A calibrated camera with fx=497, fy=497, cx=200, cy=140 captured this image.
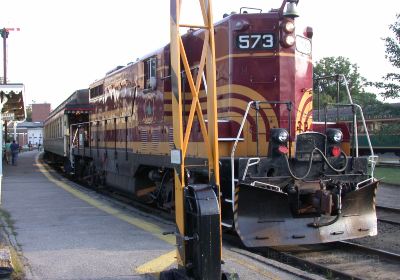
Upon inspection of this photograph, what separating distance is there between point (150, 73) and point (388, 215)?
6097mm

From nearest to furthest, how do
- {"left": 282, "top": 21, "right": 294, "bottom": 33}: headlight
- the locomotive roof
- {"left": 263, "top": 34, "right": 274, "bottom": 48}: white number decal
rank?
{"left": 282, "top": 21, "right": 294, "bottom": 33}: headlight → {"left": 263, "top": 34, "right": 274, "bottom": 48}: white number decal → the locomotive roof

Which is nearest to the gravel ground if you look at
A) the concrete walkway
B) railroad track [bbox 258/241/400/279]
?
railroad track [bbox 258/241/400/279]

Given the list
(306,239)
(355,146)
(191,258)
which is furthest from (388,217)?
(191,258)

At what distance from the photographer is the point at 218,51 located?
8.45 metres

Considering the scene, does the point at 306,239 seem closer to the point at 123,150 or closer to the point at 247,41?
the point at 247,41

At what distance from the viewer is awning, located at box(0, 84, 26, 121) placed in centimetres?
1304

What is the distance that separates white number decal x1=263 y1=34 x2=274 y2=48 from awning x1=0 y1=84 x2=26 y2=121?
769 centimetres

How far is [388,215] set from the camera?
1106 centimetres

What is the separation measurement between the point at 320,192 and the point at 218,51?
3.03 m

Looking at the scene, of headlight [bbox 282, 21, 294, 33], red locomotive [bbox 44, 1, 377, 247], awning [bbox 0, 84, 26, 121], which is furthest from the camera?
awning [bbox 0, 84, 26, 121]

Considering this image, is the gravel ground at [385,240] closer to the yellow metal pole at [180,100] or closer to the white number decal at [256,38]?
the white number decal at [256,38]

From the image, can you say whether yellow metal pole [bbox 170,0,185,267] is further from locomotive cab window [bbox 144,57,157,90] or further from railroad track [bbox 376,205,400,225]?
railroad track [bbox 376,205,400,225]

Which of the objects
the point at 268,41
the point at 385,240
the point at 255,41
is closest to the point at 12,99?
the point at 255,41

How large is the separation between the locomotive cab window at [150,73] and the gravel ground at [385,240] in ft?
15.9
